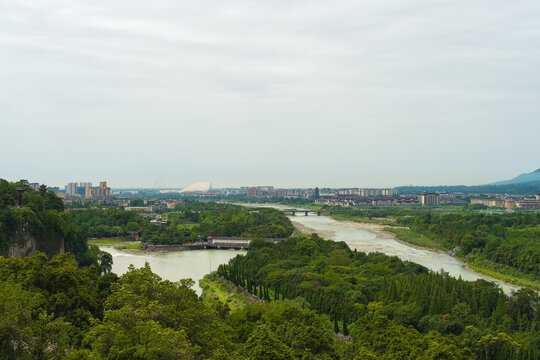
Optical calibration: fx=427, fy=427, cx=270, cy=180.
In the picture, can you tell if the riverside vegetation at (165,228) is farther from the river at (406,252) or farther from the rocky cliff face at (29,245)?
the rocky cliff face at (29,245)

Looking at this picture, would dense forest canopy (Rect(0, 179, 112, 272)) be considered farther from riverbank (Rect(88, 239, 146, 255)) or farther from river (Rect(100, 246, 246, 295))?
riverbank (Rect(88, 239, 146, 255))

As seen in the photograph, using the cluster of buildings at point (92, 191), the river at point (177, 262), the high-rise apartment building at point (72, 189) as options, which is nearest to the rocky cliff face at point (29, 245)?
the river at point (177, 262)

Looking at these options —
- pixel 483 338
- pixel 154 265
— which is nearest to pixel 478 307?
pixel 483 338

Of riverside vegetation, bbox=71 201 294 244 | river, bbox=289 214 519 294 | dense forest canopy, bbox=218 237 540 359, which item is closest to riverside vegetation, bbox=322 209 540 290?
river, bbox=289 214 519 294

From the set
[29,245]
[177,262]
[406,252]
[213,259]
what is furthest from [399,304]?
[406,252]

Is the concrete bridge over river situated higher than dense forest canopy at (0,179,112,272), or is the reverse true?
dense forest canopy at (0,179,112,272)

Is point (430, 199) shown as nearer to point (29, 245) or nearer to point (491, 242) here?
point (491, 242)

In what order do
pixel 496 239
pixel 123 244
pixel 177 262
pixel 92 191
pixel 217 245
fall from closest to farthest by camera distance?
pixel 177 262
pixel 496 239
pixel 217 245
pixel 123 244
pixel 92 191

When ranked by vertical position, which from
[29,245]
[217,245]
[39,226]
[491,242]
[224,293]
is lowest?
[217,245]
